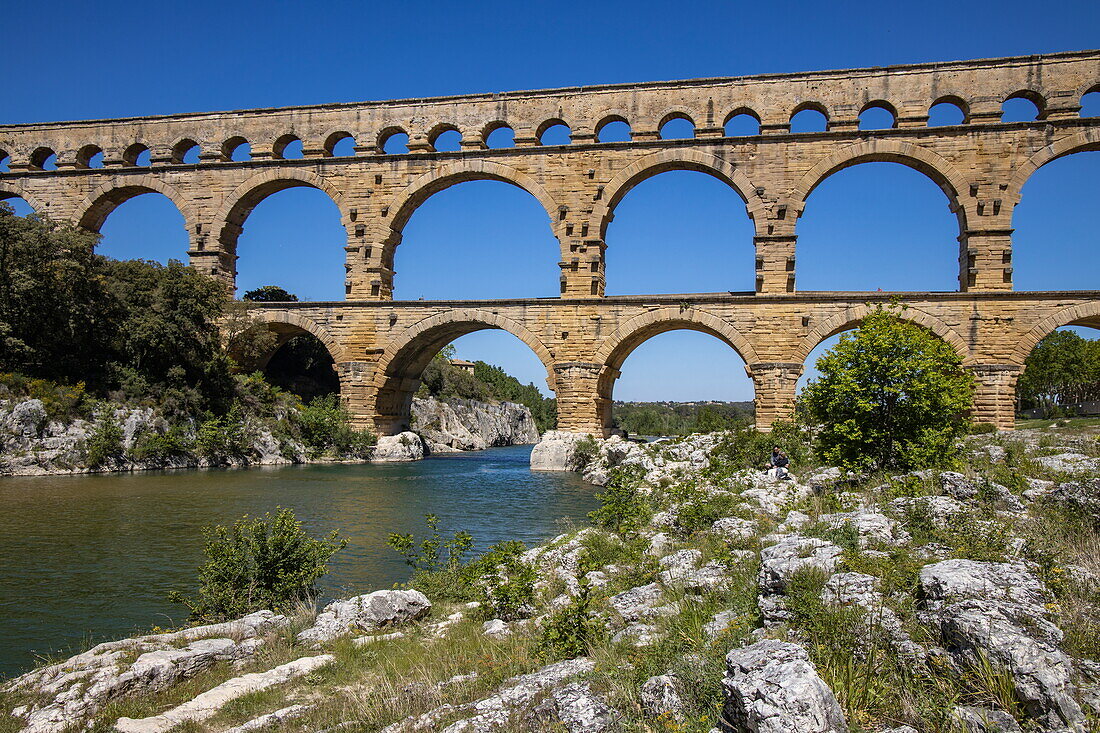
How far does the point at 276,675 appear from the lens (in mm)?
4504

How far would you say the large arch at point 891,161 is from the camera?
20672mm

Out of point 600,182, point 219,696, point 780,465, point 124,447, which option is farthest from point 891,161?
point 124,447

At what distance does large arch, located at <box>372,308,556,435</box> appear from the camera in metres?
22.2

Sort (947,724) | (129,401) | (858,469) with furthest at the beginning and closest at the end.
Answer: (129,401) → (858,469) → (947,724)

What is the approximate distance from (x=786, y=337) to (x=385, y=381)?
12.9 metres

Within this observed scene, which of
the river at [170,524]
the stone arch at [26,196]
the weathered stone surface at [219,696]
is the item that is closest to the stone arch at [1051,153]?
the river at [170,524]

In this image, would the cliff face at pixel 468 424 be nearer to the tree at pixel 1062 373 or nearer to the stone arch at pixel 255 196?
the stone arch at pixel 255 196

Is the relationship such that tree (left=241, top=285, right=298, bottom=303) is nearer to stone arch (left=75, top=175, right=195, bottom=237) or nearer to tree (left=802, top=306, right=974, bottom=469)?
stone arch (left=75, top=175, right=195, bottom=237)

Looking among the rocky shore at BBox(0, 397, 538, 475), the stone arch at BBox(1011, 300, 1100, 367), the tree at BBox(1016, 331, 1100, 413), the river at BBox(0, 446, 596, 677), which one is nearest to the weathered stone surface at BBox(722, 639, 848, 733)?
the river at BBox(0, 446, 596, 677)

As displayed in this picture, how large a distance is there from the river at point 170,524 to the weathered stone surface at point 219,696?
2.06m

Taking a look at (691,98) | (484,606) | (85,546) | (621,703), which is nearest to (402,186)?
(691,98)

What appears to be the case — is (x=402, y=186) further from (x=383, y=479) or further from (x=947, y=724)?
(x=947, y=724)

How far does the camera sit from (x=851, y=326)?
66.9ft

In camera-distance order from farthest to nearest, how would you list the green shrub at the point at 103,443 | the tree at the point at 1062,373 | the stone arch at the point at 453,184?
the tree at the point at 1062,373 → the stone arch at the point at 453,184 → the green shrub at the point at 103,443
